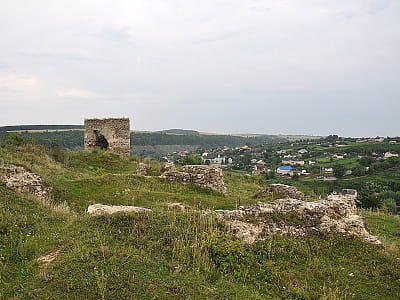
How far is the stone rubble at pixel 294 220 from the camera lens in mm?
9453

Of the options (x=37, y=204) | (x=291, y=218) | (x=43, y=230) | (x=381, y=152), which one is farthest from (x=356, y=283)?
(x=381, y=152)

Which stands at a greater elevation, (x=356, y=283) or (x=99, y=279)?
(x=99, y=279)

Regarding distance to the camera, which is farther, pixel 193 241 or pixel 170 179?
pixel 170 179

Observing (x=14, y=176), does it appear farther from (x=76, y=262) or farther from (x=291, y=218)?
(x=291, y=218)

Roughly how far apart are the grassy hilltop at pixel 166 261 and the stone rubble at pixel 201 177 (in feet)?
24.8

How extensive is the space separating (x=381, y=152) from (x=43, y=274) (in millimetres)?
80444

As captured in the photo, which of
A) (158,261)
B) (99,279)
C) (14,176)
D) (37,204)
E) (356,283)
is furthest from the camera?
(14,176)

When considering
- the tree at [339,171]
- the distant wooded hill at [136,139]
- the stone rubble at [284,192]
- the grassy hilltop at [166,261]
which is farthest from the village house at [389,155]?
the grassy hilltop at [166,261]

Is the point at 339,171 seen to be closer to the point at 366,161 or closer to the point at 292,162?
the point at 366,161

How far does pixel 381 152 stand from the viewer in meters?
76.7

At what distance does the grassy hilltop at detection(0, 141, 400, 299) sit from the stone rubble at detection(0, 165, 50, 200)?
1.94m

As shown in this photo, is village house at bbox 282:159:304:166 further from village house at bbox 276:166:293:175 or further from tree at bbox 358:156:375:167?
tree at bbox 358:156:375:167

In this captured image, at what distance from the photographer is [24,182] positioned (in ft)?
43.5

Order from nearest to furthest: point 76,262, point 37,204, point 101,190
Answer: point 76,262 → point 37,204 → point 101,190
